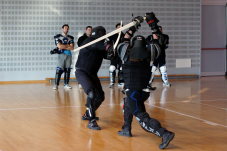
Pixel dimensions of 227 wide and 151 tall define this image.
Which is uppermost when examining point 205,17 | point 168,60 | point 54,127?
point 205,17

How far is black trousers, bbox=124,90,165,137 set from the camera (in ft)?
13.5

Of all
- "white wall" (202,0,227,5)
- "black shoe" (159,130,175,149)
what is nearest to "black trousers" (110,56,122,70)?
"black shoe" (159,130,175,149)

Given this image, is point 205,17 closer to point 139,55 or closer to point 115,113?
point 115,113

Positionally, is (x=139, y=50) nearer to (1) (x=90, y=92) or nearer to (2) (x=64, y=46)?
(1) (x=90, y=92)

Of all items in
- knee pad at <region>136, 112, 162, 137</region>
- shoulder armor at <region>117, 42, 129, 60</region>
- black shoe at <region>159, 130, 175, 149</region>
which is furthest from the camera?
shoulder armor at <region>117, 42, 129, 60</region>

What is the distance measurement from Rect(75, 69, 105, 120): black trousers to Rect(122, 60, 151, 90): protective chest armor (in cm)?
97

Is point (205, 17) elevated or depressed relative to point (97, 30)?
elevated

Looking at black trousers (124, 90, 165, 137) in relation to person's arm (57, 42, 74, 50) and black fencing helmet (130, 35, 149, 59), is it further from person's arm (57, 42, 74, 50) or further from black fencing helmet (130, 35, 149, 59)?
person's arm (57, 42, 74, 50)

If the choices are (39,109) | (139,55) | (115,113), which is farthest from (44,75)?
(139,55)

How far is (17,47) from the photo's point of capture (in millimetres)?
12930

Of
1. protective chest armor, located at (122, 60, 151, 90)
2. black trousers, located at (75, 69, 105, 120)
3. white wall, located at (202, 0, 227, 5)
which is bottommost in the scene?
black trousers, located at (75, 69, 105, 120)

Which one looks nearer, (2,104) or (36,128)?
(36,128)

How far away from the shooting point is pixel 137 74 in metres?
4.37

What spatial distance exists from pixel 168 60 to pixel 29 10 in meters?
6.42
